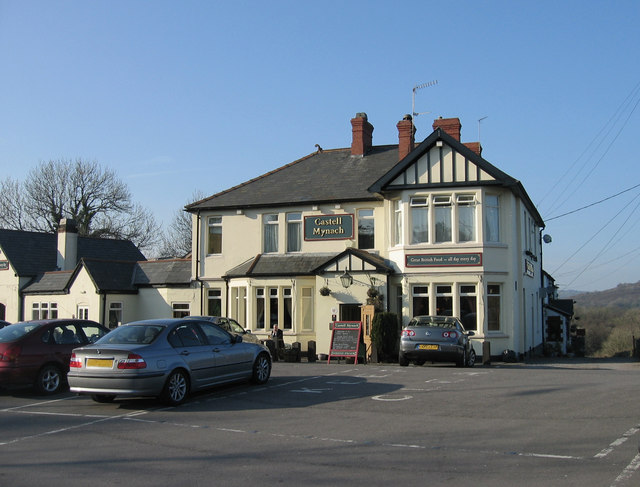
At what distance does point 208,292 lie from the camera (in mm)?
29500

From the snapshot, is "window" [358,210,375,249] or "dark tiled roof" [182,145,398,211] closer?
"window" [358,210,375,249]

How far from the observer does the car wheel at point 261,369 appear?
14195mm

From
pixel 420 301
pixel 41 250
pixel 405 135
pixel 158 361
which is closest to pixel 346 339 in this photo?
pixel 420 301

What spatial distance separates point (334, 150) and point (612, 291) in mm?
143184

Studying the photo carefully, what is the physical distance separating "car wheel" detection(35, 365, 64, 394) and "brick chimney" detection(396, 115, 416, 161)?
1729 centimetres

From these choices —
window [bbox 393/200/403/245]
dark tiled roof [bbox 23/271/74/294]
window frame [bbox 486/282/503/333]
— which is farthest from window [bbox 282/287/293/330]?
dark tiled roof [bbox 23/271/74/294]

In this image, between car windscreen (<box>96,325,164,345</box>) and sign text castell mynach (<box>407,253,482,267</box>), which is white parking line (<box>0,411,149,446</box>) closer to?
car windscreen (<box>96,325,164,345</box>)

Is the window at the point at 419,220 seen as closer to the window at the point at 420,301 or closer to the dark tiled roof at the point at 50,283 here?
the window at the point at 420,301

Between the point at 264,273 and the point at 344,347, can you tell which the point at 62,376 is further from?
the point at 264,273

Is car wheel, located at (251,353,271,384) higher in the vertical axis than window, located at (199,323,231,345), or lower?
lower

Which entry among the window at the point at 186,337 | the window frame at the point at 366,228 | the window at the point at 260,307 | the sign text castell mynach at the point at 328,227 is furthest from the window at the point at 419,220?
the window at the point at 186,337

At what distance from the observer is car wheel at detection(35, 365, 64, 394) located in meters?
13.8

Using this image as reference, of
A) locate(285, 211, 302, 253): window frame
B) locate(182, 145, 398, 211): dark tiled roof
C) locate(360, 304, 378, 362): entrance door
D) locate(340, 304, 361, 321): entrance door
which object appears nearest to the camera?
locate(360, 304, 378, 362): entrance door

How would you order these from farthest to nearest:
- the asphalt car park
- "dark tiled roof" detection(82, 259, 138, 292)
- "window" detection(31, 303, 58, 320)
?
"window" detection(31, 303, 58, 320), "dark tiled roof" detection(82, 259, 138, 292), the asphalt car park
